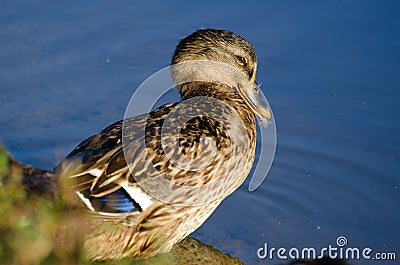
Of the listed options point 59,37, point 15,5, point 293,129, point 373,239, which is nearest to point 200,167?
point 373,239

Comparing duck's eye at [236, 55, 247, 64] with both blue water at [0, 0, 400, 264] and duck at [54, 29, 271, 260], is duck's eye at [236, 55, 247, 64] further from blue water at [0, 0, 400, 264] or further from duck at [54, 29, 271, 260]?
blue water at [0, 0, 400, 264]

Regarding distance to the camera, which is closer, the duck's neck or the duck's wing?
the duck's wing

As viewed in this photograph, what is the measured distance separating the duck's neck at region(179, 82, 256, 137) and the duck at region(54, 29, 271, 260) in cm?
2

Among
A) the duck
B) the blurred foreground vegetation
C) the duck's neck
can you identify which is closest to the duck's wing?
the duck

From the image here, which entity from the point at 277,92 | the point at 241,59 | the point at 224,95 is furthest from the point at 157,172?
the point at 277,92

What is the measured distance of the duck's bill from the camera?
239 inches

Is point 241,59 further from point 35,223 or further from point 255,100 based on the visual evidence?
point 35,223

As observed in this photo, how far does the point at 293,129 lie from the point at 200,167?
6.63 feet

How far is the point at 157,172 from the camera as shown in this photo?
16.6ft

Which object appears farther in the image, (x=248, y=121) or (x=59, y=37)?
(x=59, y=37)

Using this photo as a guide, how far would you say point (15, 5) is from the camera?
8664 mm

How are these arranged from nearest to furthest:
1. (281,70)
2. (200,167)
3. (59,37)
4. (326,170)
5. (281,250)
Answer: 1. (200,167)
2. (281,250)
3. (326,170)
4. (281,70)
5. (59,37)

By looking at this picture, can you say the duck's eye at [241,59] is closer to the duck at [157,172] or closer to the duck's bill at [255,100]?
the duck's bill at [255,100]

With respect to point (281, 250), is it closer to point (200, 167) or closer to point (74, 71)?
point (200, 167)
